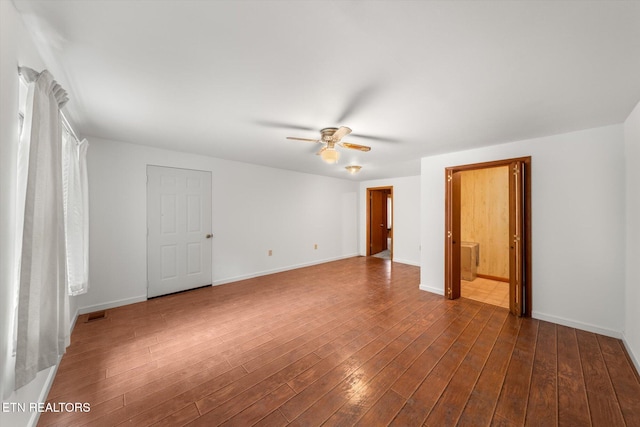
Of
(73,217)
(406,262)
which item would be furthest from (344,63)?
(406,262)

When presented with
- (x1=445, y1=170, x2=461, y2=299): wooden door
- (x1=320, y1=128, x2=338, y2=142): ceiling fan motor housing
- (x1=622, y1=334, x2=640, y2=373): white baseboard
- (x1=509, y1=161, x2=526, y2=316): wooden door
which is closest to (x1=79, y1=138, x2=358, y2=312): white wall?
(x1=320, y1=128, x2=338, y2=142): ceiling fan motor housing

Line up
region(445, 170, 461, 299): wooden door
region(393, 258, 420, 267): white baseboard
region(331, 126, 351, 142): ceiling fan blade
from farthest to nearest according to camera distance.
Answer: region(393, 258, 420, 267): white baseboard, region(445, 170, 461, 299): wooden door, region(331, 126, 351, 142): ceiling fan blade

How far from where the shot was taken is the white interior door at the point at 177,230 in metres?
3.67

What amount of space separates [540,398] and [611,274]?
1.96 m

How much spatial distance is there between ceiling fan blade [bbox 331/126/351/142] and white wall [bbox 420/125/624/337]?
248cm

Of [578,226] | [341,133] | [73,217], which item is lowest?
[578,226]

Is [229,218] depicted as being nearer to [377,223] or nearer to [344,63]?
[344,63]

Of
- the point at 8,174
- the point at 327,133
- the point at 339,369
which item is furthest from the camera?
the point at 327,133

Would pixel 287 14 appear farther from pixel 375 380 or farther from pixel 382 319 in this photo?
pixel 382 319

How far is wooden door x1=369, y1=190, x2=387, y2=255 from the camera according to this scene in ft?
23.3

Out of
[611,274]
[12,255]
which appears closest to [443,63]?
[12,255]

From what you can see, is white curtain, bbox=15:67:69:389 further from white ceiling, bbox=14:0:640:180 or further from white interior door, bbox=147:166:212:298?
white interior door, bbox=147:166:212:298

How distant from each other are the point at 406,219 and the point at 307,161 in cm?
329

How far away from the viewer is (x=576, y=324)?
2.73 m
